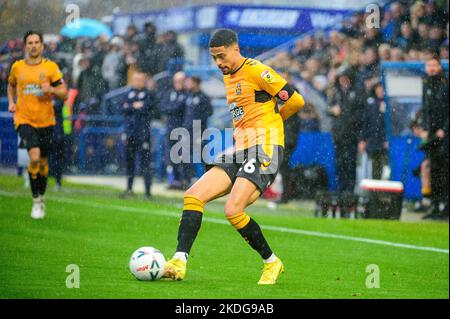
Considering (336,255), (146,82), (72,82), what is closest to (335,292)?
(336,255)

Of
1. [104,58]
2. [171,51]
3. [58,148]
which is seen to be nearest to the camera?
[58,148]

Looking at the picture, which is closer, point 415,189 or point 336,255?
point 336,255

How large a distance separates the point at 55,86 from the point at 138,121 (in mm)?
5121

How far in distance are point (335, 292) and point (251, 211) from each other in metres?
8.92

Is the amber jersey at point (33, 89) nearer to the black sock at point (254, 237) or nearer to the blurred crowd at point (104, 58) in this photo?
the black sock at point (254, 237)

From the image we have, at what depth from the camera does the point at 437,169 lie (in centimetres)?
1822

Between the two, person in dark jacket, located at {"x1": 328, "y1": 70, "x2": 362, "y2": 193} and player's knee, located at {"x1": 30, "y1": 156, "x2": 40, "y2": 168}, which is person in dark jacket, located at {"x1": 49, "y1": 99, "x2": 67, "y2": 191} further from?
player's knee, located at {"x1": 30, "y1": 156, "x2": 40, "y2": 168}

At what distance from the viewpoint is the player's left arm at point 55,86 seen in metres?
15.0

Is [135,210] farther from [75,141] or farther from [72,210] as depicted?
[75,141]

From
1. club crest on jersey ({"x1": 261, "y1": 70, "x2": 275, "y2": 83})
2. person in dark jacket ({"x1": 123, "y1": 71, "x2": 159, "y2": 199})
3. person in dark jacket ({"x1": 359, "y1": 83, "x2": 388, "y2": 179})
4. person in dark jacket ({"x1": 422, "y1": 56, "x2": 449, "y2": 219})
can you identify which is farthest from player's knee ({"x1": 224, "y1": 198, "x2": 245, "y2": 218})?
person in dark jacket ({"x1": 123, "y1": 71, "x2": 159, "y2": 199})

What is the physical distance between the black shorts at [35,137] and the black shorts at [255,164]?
569 cm

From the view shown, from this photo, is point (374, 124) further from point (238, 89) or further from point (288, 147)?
point (238, 89)

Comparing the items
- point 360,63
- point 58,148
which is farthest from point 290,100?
point 58,148

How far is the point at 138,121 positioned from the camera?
20.2m
